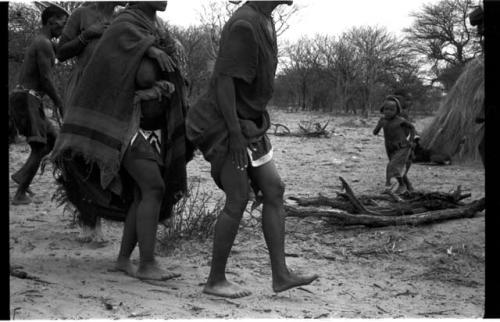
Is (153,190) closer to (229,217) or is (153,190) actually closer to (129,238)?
(129,238)

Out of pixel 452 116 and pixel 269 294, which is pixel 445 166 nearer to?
pixel 452 116

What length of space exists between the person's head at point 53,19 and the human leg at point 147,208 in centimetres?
238

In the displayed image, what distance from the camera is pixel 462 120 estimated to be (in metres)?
9.88

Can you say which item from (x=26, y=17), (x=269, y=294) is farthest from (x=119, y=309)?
(x=26, y=17)

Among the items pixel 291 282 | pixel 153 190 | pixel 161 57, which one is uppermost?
pixel 161 57

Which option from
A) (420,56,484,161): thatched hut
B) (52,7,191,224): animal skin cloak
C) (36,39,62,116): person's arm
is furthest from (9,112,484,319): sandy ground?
(420,56,484,161): thatched hut

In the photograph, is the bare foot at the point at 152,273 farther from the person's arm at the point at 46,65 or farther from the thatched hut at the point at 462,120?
the thatched hut at the point at 462,120

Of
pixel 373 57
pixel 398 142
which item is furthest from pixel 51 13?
pixel 373 57

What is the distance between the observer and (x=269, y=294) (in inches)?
134

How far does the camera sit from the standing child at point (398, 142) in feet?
22.8

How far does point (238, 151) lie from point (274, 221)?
1.36 ft

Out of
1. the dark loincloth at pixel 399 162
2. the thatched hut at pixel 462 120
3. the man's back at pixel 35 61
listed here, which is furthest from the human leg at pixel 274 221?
the thatched hut at pixel 462 120
